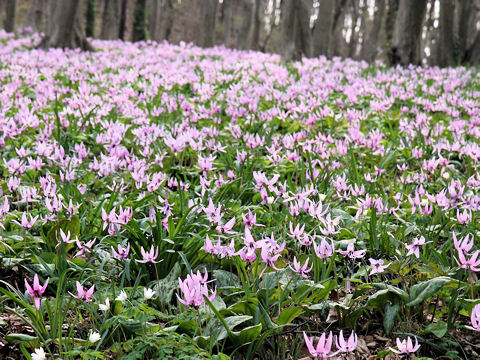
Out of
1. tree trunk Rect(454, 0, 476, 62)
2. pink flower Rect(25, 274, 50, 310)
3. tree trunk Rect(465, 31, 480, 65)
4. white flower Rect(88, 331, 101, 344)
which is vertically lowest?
white flower Rect(88, 331, 101, 344)

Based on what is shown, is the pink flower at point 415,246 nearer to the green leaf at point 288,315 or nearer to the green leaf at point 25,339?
the green leaf at point 288,315

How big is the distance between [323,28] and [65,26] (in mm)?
7176

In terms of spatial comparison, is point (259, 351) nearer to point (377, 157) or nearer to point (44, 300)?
point (44, 300)

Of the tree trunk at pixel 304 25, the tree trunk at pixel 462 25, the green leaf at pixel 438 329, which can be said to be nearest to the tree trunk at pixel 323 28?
the tree trunk at pixel 304 25

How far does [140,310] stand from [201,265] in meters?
0.49

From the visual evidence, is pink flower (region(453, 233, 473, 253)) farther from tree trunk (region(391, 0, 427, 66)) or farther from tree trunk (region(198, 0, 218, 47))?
tree trunk (region(198, 0, 218, 47))

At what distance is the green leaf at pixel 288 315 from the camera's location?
1.88 m

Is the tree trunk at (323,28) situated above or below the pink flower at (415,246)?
above

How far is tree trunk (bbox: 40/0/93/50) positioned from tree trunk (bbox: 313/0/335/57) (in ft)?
21.4

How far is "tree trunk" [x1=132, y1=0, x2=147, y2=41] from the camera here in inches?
922

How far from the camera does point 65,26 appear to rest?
37.9 ft

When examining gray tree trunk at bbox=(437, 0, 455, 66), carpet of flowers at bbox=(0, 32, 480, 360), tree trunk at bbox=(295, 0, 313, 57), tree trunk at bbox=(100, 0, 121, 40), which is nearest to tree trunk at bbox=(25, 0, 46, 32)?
tree trunk at bbox=(100, 0, 121, 40)

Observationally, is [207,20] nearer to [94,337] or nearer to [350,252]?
[350,252]

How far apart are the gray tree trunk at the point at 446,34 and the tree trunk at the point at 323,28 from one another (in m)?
3.06
